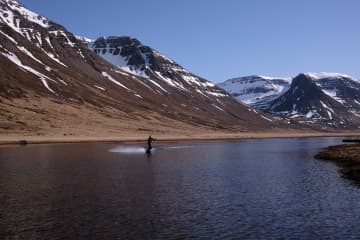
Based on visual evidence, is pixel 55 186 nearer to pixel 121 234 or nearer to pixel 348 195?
pixel 121 234

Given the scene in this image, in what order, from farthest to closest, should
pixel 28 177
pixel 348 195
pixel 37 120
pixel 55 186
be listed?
pixel 37 120 < pixel 28 177 < pixel 55 186 < pixel 348 195

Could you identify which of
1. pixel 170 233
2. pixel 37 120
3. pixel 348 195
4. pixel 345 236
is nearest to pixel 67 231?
pixel 170 233

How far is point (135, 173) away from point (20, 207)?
74.8ft

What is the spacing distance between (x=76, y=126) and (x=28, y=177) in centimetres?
12044

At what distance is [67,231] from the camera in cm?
2642

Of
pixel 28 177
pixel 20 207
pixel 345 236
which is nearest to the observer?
pixel 345 236

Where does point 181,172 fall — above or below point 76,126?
below

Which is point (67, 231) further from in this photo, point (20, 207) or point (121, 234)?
point (20, 207)

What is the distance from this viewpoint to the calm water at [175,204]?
87.5 feet

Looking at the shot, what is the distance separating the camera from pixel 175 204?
35.0m

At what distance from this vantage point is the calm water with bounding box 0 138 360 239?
1049 inches

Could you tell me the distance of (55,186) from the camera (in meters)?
43.0

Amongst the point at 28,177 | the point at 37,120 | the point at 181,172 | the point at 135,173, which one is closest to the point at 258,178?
the point at 181,172

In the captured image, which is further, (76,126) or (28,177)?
(76,126)
